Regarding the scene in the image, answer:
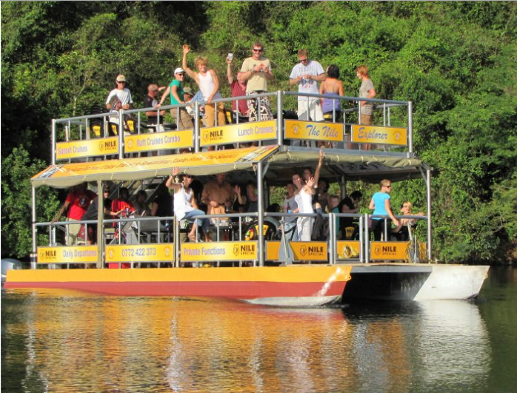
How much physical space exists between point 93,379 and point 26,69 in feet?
96.3

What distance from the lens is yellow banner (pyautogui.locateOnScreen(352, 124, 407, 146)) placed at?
1952 centimetres

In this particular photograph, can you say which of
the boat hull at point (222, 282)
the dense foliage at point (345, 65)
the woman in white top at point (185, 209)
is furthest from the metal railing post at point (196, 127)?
the dense foliage at point (345, 65)

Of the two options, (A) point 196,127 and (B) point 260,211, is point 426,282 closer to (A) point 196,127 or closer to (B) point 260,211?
(B) point 260,211

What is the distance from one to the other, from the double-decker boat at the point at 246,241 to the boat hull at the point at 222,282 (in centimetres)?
2

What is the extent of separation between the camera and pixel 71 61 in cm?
4034

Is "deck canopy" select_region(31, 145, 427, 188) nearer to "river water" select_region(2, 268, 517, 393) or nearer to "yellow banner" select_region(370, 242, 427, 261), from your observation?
"yellow banner" select_region(370, 242, 427, 261)

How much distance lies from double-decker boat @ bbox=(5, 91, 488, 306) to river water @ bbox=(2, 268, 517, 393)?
0.45m

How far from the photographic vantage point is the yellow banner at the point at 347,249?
60.3 feet

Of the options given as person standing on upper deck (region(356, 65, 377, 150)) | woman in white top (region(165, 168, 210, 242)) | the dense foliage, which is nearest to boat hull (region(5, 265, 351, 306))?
woman in white top (region(165, 168, 210, 242))

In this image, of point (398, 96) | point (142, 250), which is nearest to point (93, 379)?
point (142, 250)

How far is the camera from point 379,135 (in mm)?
19891

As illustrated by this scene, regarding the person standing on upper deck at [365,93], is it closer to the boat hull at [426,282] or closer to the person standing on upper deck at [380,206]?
the person standing on upper deck at [380,206]

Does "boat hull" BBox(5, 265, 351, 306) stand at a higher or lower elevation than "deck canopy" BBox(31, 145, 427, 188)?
lower

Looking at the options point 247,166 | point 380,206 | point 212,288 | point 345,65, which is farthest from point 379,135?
point 345,65
